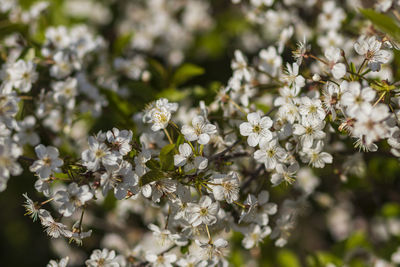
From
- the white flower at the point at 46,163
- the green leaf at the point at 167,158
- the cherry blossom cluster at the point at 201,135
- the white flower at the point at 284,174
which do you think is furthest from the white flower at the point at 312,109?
the white flower at the point at 46,163

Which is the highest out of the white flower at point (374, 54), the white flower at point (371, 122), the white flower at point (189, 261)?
the white flower at point (374, 54)

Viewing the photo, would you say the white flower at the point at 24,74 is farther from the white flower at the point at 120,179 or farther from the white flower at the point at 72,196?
the white flower at the point at 120,179

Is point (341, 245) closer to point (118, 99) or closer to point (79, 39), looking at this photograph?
point (118, 99)

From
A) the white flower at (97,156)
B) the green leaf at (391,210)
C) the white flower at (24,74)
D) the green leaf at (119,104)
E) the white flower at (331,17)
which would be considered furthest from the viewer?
the green leaf at (391,210)

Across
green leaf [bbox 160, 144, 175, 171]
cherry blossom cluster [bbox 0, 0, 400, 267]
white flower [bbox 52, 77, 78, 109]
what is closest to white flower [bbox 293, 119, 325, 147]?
cherry blossom cluster [bbox 0, 0, 400, 267]

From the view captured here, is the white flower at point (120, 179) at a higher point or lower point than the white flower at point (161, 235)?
higher

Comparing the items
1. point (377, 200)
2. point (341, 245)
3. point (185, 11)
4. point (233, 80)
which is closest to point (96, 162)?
point (233, 80)
